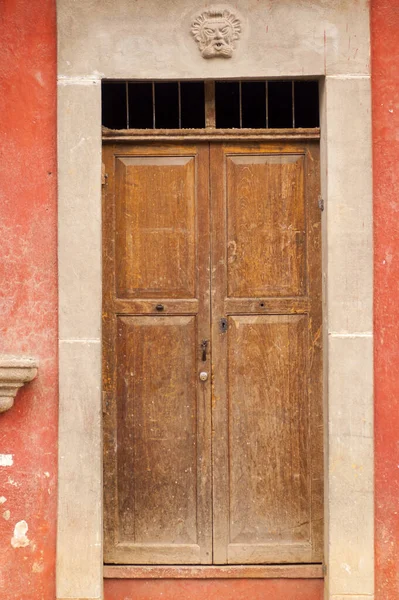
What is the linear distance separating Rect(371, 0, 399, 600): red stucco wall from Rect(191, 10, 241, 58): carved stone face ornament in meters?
0.84

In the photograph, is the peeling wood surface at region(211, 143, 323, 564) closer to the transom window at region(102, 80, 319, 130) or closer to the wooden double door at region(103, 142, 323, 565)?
the wooden double door at region(103, 142, 323, 565)

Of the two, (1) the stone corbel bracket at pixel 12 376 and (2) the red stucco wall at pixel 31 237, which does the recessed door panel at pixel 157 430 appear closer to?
(2) the red stucco wall at pixel 31 237

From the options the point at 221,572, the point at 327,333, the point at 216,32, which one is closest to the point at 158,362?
the point at 327,333

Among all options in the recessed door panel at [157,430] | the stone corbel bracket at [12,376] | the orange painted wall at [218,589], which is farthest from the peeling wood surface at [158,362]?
→ the stone corbel bracket at [12,376]

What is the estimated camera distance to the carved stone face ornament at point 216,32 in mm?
4500

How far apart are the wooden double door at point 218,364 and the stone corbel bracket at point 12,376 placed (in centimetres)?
50

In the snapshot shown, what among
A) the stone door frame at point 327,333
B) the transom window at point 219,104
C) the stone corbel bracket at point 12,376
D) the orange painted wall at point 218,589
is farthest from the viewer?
the transom window at point 219,104

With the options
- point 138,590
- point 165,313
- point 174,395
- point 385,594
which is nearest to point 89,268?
point 165,313

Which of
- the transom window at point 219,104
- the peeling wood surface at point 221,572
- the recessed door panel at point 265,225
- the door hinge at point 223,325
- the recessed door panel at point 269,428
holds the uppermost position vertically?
the transom window at point 219,104

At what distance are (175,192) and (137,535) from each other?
2.15 metres

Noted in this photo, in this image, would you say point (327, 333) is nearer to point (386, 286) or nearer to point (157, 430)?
point (386, 286)

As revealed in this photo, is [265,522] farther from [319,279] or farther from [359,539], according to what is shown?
[319,279]

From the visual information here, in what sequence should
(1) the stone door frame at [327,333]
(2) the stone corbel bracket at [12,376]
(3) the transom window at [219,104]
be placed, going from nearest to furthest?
(2) the stone corbel bracket at [12,376] → (1) the stone door frame at [327,333] → (3) the transom window at [219,104]

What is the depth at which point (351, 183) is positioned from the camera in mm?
4492
